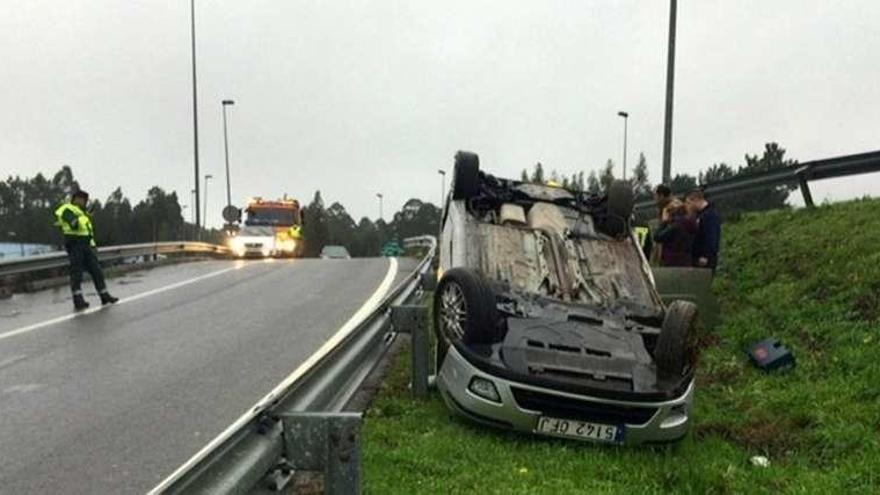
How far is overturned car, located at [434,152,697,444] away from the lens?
18.7ft

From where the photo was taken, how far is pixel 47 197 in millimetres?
106375

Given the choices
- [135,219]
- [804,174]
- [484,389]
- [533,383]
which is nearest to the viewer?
[533,383]

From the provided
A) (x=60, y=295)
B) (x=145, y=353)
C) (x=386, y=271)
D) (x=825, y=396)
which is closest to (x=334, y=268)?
(x=386, y=271)

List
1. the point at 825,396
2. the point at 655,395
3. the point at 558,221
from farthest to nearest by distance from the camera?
the point at 558,221
the point at 825,396
the point at 655,395

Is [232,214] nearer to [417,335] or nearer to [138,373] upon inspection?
[138,373]

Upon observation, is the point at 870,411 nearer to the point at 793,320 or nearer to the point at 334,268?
the point at 793,320

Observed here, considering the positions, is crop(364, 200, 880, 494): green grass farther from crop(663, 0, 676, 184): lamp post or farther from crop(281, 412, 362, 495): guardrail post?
crop(663, 0, 676, 184): lamp post

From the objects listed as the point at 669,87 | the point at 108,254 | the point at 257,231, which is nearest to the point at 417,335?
the point at 669,87

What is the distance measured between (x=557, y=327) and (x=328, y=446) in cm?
354

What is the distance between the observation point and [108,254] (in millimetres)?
18938

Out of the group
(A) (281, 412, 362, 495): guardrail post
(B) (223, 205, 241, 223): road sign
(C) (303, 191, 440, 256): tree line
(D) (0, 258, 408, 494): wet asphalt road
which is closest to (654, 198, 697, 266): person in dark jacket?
(D) (0, 258, 408, 494): wet asphalt road

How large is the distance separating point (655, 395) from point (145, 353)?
5153 millimetres

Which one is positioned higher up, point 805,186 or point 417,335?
point 805,186

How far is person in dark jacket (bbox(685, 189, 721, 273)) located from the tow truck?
22505 mm
